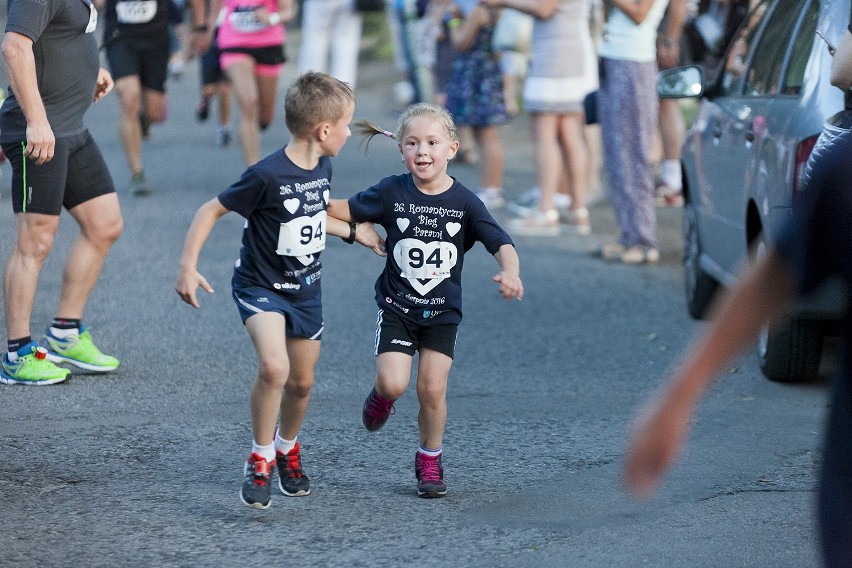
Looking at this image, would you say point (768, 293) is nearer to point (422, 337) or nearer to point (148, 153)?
point (422, 337)

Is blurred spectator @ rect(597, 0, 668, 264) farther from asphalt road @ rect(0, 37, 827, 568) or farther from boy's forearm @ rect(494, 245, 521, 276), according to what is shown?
boy's forearm @ rect(494, 245, 521, 276)

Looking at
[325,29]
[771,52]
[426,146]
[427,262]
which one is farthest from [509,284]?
[325,29]

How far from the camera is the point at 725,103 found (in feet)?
25.5

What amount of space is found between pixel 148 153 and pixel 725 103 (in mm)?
8858

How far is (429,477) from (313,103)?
1.33 m

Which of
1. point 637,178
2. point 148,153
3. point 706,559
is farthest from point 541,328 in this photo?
point 148,153

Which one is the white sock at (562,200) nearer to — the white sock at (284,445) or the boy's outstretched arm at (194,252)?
the white sock at (284,445)

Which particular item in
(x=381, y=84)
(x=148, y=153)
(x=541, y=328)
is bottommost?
(x=381, y=84)

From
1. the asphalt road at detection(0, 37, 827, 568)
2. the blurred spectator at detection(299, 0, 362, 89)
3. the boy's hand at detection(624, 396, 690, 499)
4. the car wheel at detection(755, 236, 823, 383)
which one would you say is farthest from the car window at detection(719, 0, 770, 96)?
the blurred spectator at detection(299, 0, 362, 89)

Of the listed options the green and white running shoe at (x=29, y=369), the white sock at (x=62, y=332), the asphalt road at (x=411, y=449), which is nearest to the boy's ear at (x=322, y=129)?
the asphalt road at (x=411, y=449)

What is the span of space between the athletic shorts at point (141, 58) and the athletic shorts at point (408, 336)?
697 cm

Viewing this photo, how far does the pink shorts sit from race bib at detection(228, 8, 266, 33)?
208 millimetres

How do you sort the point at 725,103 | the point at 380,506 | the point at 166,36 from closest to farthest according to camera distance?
1. the point at 380,506
2. the point at 725,103
3. the point at 166,36

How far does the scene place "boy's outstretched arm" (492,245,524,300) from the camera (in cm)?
473
